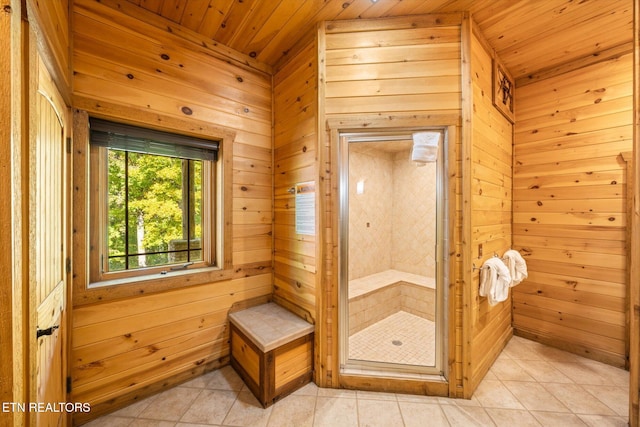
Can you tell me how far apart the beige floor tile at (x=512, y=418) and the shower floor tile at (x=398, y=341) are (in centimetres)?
43

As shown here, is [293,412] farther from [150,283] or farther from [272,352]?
[150,283]

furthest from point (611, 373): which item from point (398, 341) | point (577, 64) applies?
point (577, 64)

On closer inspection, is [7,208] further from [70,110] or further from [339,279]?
[339,279]

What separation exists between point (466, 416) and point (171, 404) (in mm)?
2005

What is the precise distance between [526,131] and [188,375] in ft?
12.9

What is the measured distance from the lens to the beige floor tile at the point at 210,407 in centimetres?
151

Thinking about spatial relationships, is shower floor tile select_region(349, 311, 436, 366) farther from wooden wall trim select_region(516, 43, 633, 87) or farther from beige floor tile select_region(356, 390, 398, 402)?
wooden wall trim select_region(516, 43, 633, 87)

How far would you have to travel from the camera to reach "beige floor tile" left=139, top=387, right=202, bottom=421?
154cm

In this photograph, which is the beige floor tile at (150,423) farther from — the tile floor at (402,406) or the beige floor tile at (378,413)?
the beige floor tile at (378,413)

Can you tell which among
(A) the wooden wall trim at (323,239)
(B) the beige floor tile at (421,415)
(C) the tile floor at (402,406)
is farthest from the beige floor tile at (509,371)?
(A) the wooden wall trim at (323,239)

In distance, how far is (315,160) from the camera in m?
1.83

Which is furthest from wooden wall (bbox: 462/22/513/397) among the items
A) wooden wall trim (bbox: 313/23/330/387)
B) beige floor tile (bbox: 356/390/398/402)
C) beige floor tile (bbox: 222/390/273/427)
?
beige floor tile (bbox: 222/390/273/427)

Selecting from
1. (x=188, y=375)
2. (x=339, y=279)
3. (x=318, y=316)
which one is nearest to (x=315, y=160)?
(x=339, y=279)

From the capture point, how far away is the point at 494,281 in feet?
5.93
